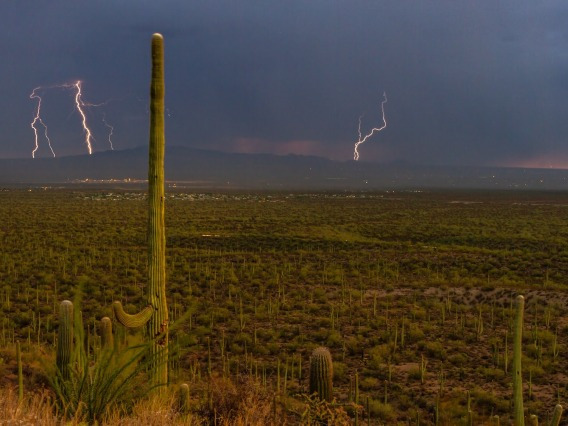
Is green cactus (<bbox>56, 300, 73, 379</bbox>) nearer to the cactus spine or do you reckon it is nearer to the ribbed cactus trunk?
the ribbed cactus trunk

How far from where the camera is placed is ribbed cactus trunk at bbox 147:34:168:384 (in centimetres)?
748

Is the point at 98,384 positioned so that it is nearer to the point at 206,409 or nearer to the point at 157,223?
the point at 206,409

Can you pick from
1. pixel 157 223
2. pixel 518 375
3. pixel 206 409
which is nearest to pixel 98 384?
pixel 206 409

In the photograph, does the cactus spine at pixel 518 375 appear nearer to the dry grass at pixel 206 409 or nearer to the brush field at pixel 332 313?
the brush field at pixel 332 313

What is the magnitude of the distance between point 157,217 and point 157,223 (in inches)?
3.0

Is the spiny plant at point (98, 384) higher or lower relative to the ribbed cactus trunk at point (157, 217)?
lower

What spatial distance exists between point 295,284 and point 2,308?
9.73 meters

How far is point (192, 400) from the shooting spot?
29.1 ft

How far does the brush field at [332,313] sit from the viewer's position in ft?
33.7

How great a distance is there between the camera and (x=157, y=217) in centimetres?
754

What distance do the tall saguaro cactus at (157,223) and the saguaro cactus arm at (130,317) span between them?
0.09ft

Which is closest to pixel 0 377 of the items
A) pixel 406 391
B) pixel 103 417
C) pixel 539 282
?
pixel 103 417

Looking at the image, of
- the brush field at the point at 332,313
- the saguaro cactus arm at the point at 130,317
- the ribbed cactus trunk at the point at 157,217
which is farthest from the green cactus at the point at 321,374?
the saguaro cactus arm at the point at 130,317

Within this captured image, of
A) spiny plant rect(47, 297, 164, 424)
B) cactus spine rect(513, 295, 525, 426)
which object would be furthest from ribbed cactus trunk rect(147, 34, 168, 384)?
cactus spine rect(513, 295, 525, 426)
